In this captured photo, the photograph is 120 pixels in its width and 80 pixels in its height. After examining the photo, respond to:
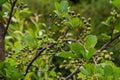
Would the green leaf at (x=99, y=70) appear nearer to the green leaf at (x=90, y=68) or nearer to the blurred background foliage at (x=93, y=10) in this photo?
the green leaf at (x=90, y=68)

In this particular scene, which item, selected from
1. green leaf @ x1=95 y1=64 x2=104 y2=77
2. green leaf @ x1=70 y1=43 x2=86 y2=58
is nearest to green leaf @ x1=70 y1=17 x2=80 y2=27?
green leaf @ x1=70 y1=43 x2=86 y2=58

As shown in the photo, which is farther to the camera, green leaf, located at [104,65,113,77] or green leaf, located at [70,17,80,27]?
green leaf, located at [70,17,80,27]

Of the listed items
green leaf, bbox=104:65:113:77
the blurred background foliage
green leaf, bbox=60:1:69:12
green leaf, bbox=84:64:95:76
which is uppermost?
green leaf, bbox=60:1:69:12

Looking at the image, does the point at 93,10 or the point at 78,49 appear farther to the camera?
the point at 93,10

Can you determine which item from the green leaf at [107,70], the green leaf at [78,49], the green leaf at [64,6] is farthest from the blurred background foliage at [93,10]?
the green leaf at [107,70]

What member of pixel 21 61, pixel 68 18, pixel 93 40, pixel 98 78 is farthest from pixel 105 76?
pixel 21 61

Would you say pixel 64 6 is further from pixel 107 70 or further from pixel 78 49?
pixel 107 70

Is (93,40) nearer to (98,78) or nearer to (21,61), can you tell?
(98,78)

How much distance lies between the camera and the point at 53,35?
158 centimetres

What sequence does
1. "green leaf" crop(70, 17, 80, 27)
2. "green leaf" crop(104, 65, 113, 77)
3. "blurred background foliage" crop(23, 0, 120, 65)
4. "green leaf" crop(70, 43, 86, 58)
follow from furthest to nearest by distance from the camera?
"blurred background foliage" crop(23, 0, 120, 65)
"green leaf" crop(70, 17, 80, 27)
"green leaf" crop(70, 43, 86, 58)
"green leaf" crop(104, 65, 113, 77)

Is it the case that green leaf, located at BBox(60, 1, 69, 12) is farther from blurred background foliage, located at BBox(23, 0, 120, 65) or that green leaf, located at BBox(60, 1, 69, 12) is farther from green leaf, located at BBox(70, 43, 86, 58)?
blurred background foliage, located at BBox(23, 0, 120, 65)

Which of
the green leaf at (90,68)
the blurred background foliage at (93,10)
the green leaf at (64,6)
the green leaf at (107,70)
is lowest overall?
the blurred background foliage at (93,10)

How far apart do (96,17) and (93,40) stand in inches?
158

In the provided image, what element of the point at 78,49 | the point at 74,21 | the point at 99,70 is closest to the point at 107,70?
the point at 99,70
